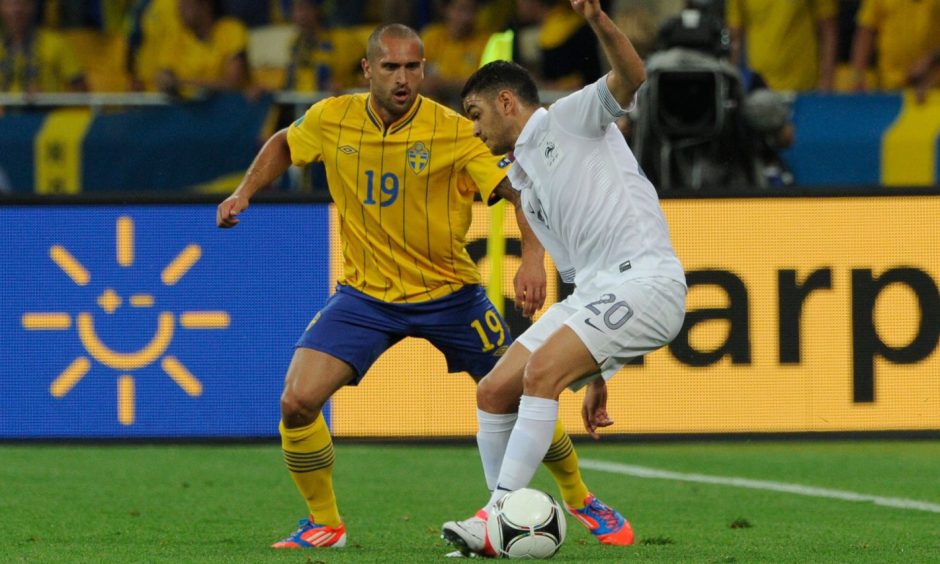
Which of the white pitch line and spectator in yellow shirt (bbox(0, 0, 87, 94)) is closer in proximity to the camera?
the white pitch line

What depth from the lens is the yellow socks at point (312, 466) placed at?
6840 millimetres

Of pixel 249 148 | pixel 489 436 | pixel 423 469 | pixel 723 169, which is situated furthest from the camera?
pixel 249 148

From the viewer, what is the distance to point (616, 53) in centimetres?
571

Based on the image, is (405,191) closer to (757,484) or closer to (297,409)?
(297,409)

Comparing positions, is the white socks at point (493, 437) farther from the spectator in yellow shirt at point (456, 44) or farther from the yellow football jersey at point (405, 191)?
the spectator in yellow shirt at point (456, 44)

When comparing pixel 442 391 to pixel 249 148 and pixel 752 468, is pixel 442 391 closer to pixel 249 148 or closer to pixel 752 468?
pixel 752 468

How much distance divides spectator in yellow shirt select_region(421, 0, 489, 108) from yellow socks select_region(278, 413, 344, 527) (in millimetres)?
6352

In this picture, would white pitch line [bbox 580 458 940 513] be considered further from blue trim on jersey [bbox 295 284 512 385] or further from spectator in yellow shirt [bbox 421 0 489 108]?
spectator in yellow shirt [bbox 421 0 489 108]

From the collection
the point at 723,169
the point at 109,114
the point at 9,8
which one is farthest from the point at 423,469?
the point at 9,8

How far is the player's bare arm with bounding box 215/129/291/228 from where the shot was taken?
6879 mm

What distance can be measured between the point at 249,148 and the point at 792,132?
3.81 m

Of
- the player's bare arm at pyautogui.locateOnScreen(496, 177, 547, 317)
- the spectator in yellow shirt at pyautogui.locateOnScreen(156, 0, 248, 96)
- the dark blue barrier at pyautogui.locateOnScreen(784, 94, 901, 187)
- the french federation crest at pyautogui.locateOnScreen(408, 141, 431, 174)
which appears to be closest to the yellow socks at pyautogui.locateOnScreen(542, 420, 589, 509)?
the player's bare arm at pyautogui.locateOnScreen(496, 177, 547, 317)

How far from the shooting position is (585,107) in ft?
19.6

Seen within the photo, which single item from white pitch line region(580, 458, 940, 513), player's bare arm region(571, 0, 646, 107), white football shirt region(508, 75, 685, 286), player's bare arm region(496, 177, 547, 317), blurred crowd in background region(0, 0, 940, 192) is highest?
blurred crowd in background region(0, 0, 940, 192)
